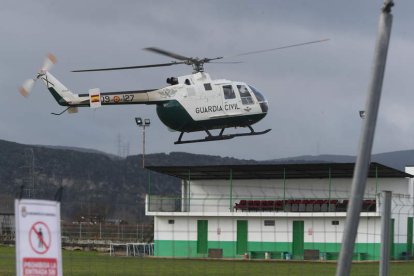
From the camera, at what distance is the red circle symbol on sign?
11.1m

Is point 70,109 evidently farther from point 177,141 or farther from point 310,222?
point 310,222

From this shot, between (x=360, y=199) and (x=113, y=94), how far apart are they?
3178cm

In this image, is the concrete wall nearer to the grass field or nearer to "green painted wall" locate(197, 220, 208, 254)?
"green painted wall" locate(197, 220, 208, 254)

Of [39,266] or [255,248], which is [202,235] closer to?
[255,248]

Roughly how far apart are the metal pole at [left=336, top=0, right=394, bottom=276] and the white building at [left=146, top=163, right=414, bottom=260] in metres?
43.3

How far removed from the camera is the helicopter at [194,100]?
42.5 metres

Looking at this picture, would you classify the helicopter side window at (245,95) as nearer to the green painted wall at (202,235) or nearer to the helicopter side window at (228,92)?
the helicopter side window at (228,92)

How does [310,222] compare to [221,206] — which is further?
[221,206]

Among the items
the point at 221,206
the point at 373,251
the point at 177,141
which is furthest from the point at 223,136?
the point at 221,206

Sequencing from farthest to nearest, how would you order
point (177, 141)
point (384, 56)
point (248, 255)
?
point (248, 255)
point (177, 141)
point (384, 56)

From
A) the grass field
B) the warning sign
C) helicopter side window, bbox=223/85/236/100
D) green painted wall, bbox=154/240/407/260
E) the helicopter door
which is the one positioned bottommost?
green painted wall, bbox=154/240/407/260

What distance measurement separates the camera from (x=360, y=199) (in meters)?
11.1

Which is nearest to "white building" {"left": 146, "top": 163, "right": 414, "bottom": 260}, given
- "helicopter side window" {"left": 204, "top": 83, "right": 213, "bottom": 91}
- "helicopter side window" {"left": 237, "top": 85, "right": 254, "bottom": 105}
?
"helicopter side window" {"left": 237, "top": 85, "right": 254, "bottom": 105}

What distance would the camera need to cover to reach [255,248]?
60.3m
